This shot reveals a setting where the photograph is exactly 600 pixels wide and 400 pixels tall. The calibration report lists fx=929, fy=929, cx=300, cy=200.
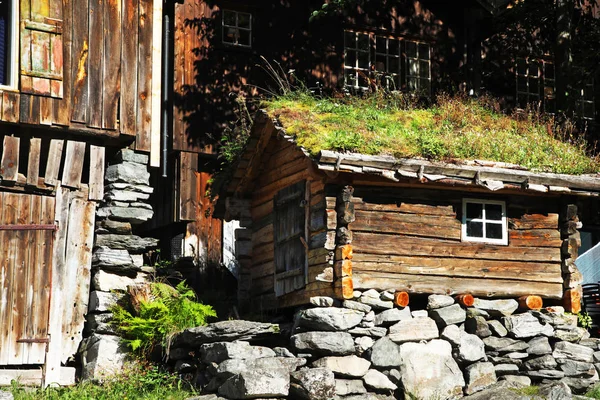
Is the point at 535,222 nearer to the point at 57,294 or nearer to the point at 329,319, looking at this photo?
the point at 329,319

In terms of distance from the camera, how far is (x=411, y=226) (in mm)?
13977

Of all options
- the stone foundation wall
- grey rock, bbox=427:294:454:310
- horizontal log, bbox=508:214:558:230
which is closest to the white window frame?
the stone foundation wall

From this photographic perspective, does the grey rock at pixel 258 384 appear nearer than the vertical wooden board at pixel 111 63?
Yes

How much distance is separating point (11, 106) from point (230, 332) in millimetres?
4782

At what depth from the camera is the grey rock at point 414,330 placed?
13.3 metres

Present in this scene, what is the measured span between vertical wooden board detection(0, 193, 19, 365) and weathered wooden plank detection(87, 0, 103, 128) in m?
1.77

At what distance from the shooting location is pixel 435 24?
21.7 metres

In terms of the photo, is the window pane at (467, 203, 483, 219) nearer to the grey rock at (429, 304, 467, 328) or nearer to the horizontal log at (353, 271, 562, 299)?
the horizontal log at (353, 271, 562, 299)

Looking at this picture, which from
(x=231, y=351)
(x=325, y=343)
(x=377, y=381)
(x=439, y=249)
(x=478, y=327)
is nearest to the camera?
(x=231, y=351)

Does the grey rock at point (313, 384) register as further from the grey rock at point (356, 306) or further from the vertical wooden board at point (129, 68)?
the vertical wooden board at point (129, 68)

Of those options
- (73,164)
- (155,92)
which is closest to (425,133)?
(155,92)

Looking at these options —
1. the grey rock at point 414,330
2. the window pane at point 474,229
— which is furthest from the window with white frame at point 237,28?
the grey rock at point 414,330

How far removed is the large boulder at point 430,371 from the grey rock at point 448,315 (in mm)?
308

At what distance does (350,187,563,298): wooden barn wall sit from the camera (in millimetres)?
13680
